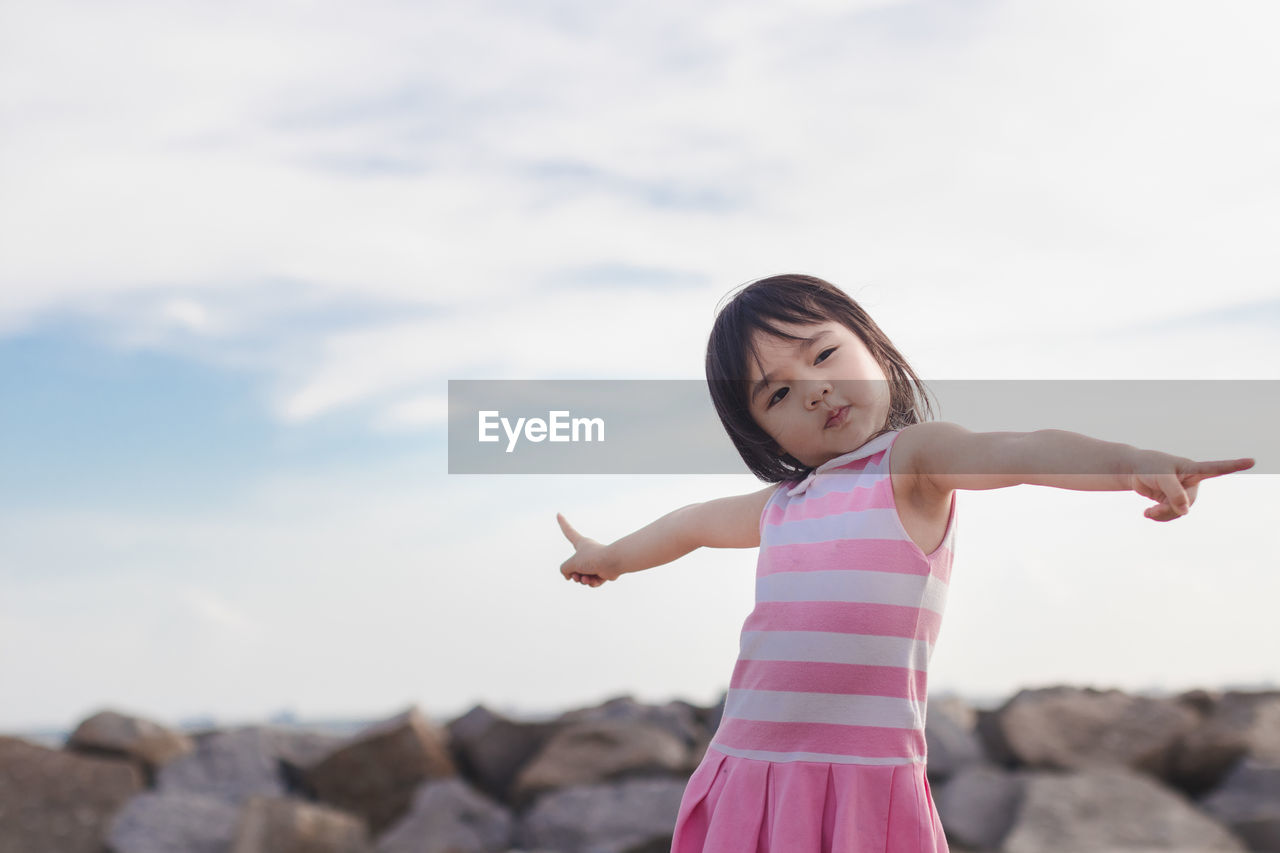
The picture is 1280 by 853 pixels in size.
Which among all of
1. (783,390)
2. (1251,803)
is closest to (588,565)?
(783,390)

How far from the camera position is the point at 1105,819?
417 cm

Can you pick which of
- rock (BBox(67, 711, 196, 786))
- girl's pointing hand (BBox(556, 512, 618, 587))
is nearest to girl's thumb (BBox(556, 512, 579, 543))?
girl's pointing hand (BBox(556, 512, 618, 587))

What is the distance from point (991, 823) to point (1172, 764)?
0.90m

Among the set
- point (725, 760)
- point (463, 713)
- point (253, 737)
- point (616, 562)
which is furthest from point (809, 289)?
point (253, 737)

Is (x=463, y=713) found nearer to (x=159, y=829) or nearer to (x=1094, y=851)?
(x=159, y=829)

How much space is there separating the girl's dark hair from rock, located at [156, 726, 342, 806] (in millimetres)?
3949

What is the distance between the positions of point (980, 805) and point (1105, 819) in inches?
17.1

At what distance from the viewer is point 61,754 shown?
205 inches

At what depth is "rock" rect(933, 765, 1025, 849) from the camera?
14.1 ft

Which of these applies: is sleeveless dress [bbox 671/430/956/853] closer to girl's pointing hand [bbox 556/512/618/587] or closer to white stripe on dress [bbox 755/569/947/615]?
white stripe on dress [bbox 755/569/947/615]

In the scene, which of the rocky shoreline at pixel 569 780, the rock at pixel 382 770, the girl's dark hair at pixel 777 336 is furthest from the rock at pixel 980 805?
the girl's dark hair at pixel 777 336

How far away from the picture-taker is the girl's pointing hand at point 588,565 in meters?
2.00

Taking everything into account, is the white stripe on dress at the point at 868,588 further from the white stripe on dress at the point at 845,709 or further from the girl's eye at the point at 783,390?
the girl's eye at the point at 783,390

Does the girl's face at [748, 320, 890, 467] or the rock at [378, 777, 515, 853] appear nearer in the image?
the girl's face at [748, 320, 890, 467]
